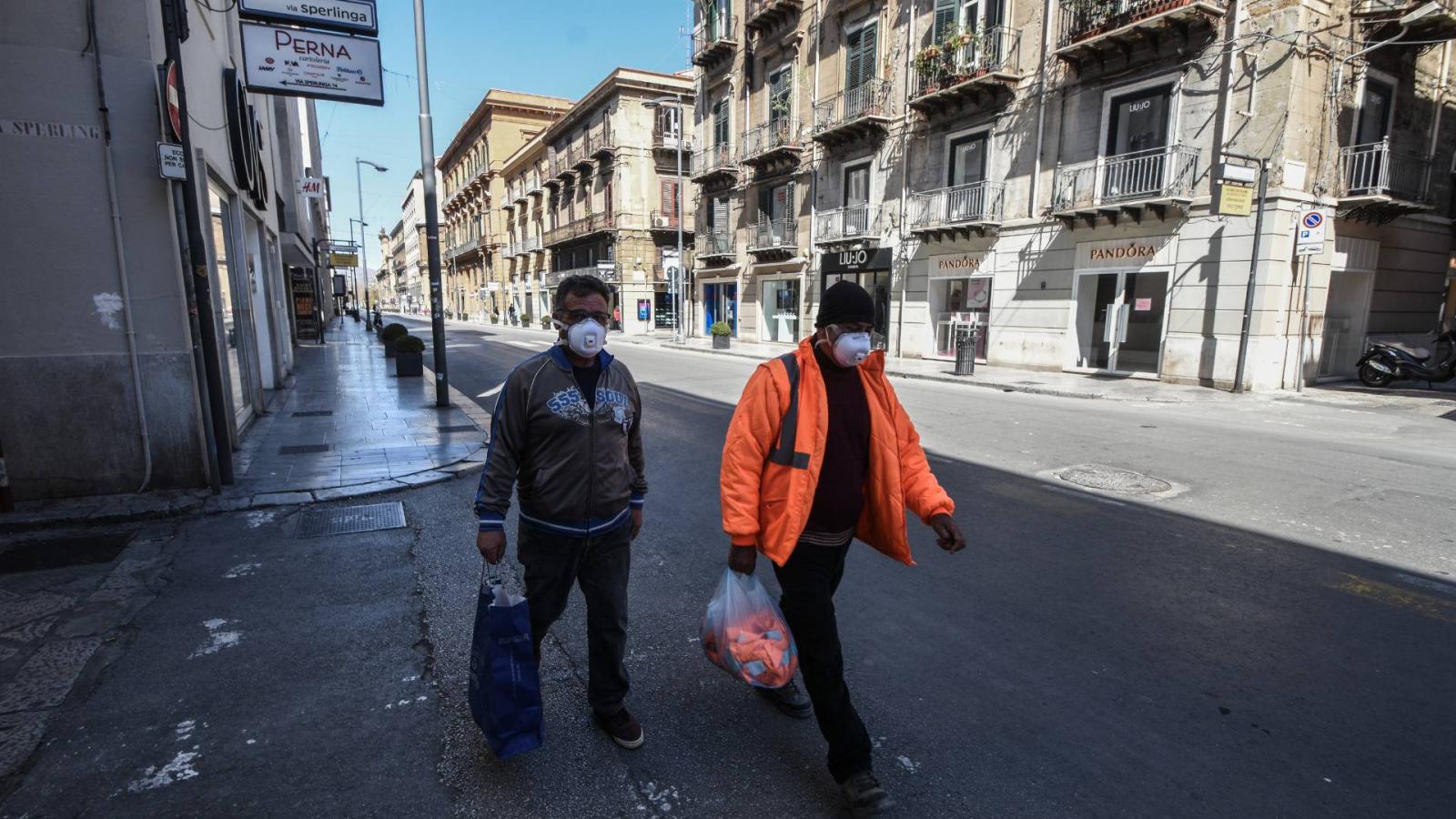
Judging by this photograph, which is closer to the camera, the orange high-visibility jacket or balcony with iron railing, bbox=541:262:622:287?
the orange high-visibility jacket

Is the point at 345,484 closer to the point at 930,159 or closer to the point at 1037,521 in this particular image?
the point at 1037,521

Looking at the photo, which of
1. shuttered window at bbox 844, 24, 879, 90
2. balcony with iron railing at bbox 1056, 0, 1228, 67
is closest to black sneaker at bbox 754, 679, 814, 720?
balcony with iron railing at bbox 1056, 0, 1228, 67

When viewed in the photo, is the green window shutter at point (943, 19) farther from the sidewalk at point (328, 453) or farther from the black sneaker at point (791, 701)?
the black sneaker at point (791, 701)

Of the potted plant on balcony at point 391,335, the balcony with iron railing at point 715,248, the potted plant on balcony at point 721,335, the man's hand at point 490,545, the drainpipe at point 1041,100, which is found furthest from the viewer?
the balcony with iron railing at point 715,248

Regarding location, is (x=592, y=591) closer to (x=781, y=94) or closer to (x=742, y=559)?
(x=742, y=559)

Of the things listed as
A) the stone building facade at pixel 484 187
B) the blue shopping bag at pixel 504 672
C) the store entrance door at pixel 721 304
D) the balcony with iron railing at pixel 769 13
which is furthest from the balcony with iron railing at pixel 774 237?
the stone building facade at pixel 484 187

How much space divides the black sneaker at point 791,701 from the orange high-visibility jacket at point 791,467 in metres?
0.84

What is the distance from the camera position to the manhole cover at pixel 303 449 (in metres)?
7.81

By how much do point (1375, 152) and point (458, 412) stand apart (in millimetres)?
18198

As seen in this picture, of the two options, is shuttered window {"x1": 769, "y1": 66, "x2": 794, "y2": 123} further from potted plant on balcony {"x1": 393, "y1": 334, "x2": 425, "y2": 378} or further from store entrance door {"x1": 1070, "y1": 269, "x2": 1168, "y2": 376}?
potted plant on balcony {"x1": 393, "y1": 334, "x2": 425, "y2": 378}

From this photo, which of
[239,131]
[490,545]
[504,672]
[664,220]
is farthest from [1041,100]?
[664,220]

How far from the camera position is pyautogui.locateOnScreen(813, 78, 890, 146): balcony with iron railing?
2125 cm

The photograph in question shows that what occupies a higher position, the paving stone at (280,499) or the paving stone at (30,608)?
the paving stone at (280,499)

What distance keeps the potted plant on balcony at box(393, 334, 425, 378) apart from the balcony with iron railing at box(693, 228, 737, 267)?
16740 mm
